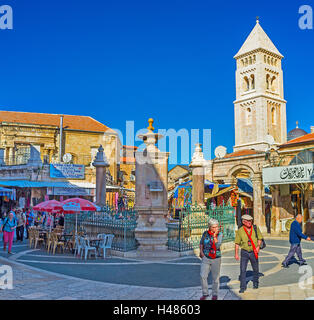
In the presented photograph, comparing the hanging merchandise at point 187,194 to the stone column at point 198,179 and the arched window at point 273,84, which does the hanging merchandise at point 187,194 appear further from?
the arched window at point 273,84

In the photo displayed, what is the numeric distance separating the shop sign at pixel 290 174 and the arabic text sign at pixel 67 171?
15066 mm

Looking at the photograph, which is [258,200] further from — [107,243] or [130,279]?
[130,279]

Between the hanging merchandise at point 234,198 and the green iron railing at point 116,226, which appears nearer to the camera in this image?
the green iron railing at point 116,226

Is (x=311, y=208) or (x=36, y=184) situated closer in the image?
(x=311, y=208)

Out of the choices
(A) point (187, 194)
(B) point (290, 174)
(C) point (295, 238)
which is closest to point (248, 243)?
(C) point (295, 238)

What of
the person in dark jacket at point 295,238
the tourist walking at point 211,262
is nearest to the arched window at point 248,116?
the person in dark jacket at point 295,238

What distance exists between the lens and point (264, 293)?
6.82 m

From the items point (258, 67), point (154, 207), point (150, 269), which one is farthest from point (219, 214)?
Answer: point (258, 67)

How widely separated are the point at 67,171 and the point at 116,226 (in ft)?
56.4

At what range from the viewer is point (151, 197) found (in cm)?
1256

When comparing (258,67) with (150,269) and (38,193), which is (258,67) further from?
(150,269)

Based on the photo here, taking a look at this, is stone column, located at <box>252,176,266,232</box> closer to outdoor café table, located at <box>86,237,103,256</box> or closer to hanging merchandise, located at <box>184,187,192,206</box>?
hanging merchandise, located at <box>184,187,192,206</box>

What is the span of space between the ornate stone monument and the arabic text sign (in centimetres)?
1693
